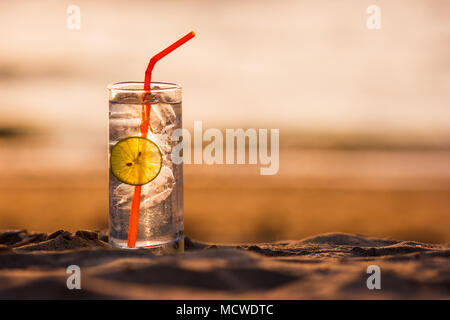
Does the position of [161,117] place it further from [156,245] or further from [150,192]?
[156,245]

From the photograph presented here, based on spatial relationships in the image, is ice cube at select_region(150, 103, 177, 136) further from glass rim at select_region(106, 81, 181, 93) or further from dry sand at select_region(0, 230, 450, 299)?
dry sand at select_region(0, 230, 450, 299)

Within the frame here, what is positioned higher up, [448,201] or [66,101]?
[66,101]

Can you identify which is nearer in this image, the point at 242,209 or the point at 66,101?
the point at 242,209

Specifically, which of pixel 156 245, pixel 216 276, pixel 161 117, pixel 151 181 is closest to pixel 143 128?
pixel 161 117

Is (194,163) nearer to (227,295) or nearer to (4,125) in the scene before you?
(4,125)

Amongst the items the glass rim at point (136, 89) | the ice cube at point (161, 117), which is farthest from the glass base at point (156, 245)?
the glass rim at point (136, 89)

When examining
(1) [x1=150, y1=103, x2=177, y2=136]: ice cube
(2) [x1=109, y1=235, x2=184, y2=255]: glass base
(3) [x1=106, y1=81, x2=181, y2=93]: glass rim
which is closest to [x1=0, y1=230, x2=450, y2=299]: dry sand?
(2) [x1=109, y1=235, x2=184, y2=255]: glass base

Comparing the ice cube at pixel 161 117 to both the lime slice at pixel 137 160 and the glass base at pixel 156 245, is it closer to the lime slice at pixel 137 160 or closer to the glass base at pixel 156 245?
the lime slice at pixel 137 160
